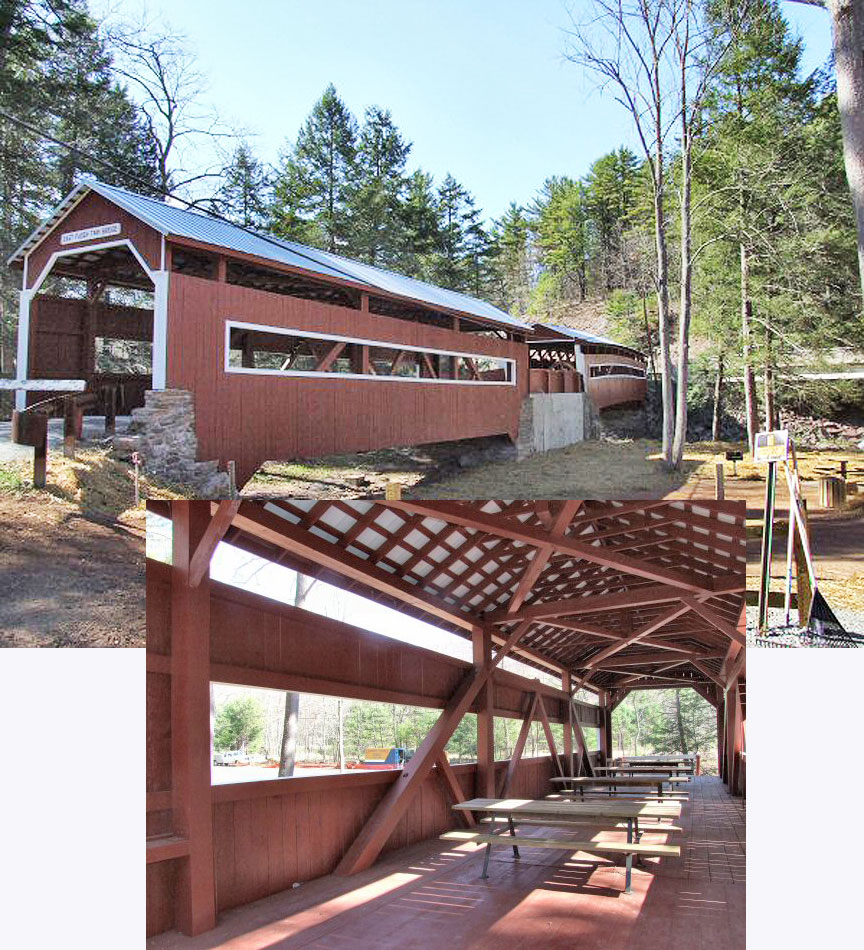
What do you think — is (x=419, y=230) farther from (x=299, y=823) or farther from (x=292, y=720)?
(x=299, y=823)

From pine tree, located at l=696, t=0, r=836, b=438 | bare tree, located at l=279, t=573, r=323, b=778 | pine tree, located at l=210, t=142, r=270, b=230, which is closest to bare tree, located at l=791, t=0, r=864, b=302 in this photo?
pine tree, located at l=696, t=0, r=836, b=438

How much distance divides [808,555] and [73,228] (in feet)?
16.7

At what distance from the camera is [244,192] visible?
622 centimetres

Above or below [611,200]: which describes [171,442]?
below

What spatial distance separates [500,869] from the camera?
135 inches

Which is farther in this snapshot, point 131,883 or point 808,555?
point 808,555

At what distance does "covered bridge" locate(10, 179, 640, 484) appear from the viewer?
5219 millimetres

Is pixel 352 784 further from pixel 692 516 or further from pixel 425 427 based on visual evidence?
pixel 425 427

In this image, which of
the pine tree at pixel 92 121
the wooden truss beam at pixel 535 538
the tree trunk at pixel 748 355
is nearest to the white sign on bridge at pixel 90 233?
the pine tree at pixel 92 121

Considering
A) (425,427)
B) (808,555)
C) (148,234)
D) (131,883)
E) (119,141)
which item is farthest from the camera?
(425,427)

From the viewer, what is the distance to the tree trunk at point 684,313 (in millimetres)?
6055

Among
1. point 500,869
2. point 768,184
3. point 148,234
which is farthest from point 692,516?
point 148,234

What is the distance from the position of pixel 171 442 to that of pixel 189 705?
2.21m

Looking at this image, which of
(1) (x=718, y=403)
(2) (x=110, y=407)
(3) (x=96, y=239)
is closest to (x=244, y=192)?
(3) (x=96, y=239)
